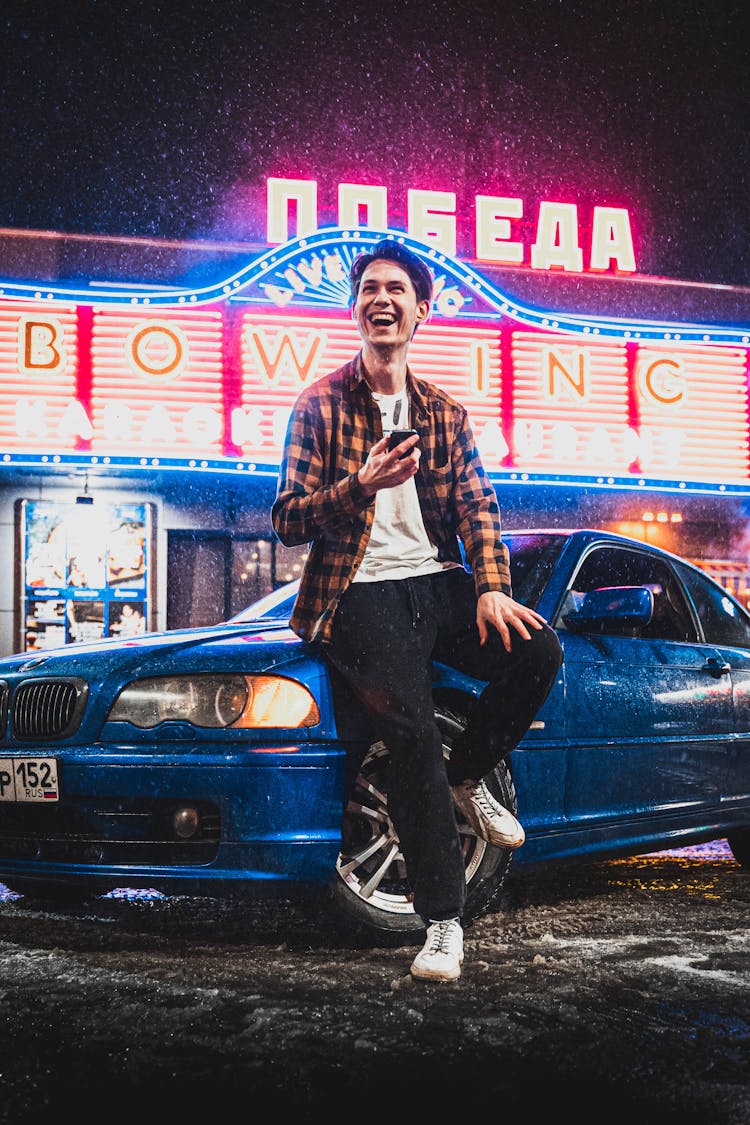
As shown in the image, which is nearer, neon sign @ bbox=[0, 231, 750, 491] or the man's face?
the man's face

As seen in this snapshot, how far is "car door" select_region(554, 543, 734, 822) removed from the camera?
13.9 ft

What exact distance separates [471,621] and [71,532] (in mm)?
Result: 11750

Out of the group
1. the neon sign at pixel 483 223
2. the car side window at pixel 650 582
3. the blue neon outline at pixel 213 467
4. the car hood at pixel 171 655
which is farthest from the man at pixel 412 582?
the neon sign at pixel 483 223

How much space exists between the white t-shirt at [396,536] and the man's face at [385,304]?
7.8 inches

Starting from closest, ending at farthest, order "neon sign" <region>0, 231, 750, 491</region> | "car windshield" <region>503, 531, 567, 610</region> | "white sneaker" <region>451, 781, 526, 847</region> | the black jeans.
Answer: the black jeans < "white sneaker" <region>451, 781, 526, 847</region> < "car windshield" <region>503, 531, 567, 610</region> < "neon sign" <region>0, 231, 750, 491</region>

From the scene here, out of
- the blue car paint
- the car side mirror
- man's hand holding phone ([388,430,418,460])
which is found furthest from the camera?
the car side mirror

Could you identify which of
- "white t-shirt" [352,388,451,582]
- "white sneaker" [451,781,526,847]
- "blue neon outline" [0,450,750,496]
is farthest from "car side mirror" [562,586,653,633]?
"blue neon outline" [0,450,750,496]

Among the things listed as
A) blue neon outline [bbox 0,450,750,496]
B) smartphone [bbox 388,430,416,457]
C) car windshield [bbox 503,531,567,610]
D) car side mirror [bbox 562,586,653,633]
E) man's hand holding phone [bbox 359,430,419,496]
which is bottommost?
car side mirror [bbox 562,586,653,633]

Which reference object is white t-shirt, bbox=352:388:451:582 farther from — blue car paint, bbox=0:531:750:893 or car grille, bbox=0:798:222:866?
car grille, bbox=0:798:222:866

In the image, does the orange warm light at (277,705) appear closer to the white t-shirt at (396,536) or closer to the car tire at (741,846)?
the white t-shirt at (396,536)

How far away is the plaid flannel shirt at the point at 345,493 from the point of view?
3.51m

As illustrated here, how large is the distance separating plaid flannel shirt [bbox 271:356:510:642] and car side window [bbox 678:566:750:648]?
1928 millimetres

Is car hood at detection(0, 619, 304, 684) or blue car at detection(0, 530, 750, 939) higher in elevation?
car hood at detection(0, 619, 304, 684)

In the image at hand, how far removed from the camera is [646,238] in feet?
Result: 83.7
